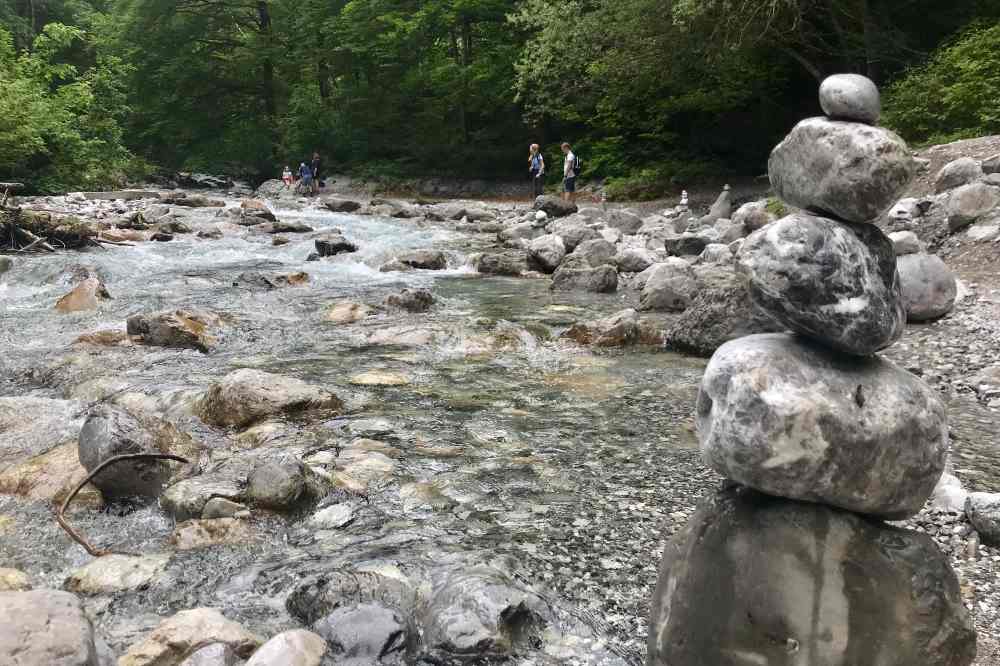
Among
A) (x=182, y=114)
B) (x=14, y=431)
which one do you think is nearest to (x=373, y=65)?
(x=182, y=114)

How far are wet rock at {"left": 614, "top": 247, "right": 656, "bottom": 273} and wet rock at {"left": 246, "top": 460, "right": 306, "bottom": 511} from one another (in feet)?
33.5

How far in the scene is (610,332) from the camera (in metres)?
8.66

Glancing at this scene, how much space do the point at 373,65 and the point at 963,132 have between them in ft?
106

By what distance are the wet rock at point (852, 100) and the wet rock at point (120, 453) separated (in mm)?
4379

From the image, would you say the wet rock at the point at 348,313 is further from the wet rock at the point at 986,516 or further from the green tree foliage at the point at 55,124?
the green tree foliage at the point at 55,124

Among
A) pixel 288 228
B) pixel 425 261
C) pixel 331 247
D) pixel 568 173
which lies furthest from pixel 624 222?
pixel 288 228

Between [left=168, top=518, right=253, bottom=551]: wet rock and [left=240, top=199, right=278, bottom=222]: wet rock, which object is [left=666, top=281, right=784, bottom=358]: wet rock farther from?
[left=240, top=199, right=278, bottom=222]: wet rock

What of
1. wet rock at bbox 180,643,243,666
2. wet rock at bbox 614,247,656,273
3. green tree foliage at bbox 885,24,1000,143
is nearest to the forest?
green tree foliage at bbox 885,24,1000,143

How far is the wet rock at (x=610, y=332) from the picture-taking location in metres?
8.61

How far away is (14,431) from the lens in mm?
5789

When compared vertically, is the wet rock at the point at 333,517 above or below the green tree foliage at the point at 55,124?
below

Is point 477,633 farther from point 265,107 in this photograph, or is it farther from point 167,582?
point 265,107

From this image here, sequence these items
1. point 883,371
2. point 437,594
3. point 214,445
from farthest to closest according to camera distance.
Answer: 1. point 214,445
2. point 437,594
3. point 883,371

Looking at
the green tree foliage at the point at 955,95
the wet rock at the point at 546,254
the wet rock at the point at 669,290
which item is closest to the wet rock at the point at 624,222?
the wet rock at the point at 546,254
